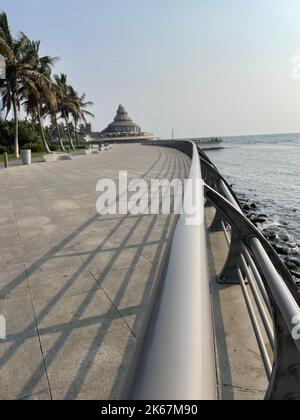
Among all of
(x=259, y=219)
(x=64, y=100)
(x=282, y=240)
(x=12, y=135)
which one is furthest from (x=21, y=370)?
(x=64, y=100)

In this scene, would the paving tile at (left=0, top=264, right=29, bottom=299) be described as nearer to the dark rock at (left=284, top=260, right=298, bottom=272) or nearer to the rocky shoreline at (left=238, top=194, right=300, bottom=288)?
the rocky shoreline at (left=238, top=194, right=300, bottom=288)

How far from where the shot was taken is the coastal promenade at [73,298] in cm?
226

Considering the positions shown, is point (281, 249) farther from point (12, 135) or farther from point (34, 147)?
point (12, 135)

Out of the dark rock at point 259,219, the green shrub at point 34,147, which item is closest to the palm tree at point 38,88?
the green shrub at point 34,147

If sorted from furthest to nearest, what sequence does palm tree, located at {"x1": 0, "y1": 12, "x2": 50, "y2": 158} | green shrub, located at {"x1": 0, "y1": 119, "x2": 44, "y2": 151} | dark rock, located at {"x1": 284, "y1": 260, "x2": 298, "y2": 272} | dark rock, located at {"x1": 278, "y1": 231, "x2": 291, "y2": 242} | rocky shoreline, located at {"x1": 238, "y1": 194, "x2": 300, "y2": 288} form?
green shrub, located at {"x1": 0, "y1": 119, "x2": 44, "y2": 151}
palm tree, located at {"x1": 0, "y1": 12, "x2": 50, "y2": 158}
dark rock, located at {"x1": 278, "y1": 231, "x2": 291, "y2": 242}
rocky shoreline, located at {"x1": 238, "y1": 194, "x2": 300, "y2": 288}
dark rock, located at {"x1": 284, "y1": 260, "x2": 298, "y2": 272}

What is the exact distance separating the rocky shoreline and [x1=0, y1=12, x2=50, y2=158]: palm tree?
21.1m

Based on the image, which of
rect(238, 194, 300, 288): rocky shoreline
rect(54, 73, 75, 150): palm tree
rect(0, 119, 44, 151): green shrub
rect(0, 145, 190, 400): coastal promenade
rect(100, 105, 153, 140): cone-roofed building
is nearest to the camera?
rect(0, 145, 190, 400): coastal promenade

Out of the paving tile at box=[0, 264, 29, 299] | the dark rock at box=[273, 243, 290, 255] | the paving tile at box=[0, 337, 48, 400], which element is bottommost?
the dark rock at box=[273, 243, 290, 255]

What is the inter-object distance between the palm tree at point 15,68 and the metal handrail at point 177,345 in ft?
88.8

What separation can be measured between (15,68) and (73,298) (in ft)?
86.7

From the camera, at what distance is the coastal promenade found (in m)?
2.26

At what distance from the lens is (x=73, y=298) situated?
10.8 ft

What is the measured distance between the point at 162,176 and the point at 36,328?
967 centimetres

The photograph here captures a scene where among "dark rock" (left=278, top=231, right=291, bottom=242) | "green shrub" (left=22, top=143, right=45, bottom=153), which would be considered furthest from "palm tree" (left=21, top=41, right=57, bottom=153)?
"dark rock" (left=278, top=231, right=291, bottom=242)
